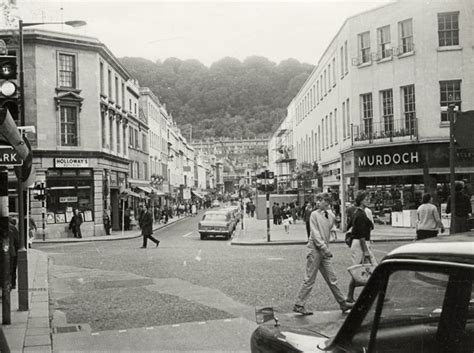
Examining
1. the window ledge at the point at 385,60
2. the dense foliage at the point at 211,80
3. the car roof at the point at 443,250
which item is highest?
the window ledge at the point at 385,60

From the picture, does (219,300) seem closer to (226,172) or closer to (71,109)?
(71,109)

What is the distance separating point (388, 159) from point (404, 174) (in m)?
1.14

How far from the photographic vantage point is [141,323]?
861 cm

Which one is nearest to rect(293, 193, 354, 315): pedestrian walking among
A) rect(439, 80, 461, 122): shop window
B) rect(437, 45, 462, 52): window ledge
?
rect(439, 80, 461, 122): shop window

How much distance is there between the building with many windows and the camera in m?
28.0

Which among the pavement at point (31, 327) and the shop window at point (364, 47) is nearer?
the pavement at point (31, 327)

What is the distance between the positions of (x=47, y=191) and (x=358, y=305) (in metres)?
34.4

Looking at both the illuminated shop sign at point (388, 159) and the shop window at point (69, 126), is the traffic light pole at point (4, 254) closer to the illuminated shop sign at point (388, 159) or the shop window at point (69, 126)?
the illuminated shop sign at point (388, 159)

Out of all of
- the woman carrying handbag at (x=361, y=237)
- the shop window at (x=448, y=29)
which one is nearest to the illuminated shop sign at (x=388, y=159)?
the shop window at (x=448, y=29)

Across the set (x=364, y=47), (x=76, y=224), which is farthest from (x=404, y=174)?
(x=76, y=224)

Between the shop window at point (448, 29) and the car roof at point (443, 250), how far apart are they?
28373mm

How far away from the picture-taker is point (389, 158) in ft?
96.9

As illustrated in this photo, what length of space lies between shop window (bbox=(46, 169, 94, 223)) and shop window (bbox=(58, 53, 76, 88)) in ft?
18.8

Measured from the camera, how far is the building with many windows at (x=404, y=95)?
2805 centimetres
